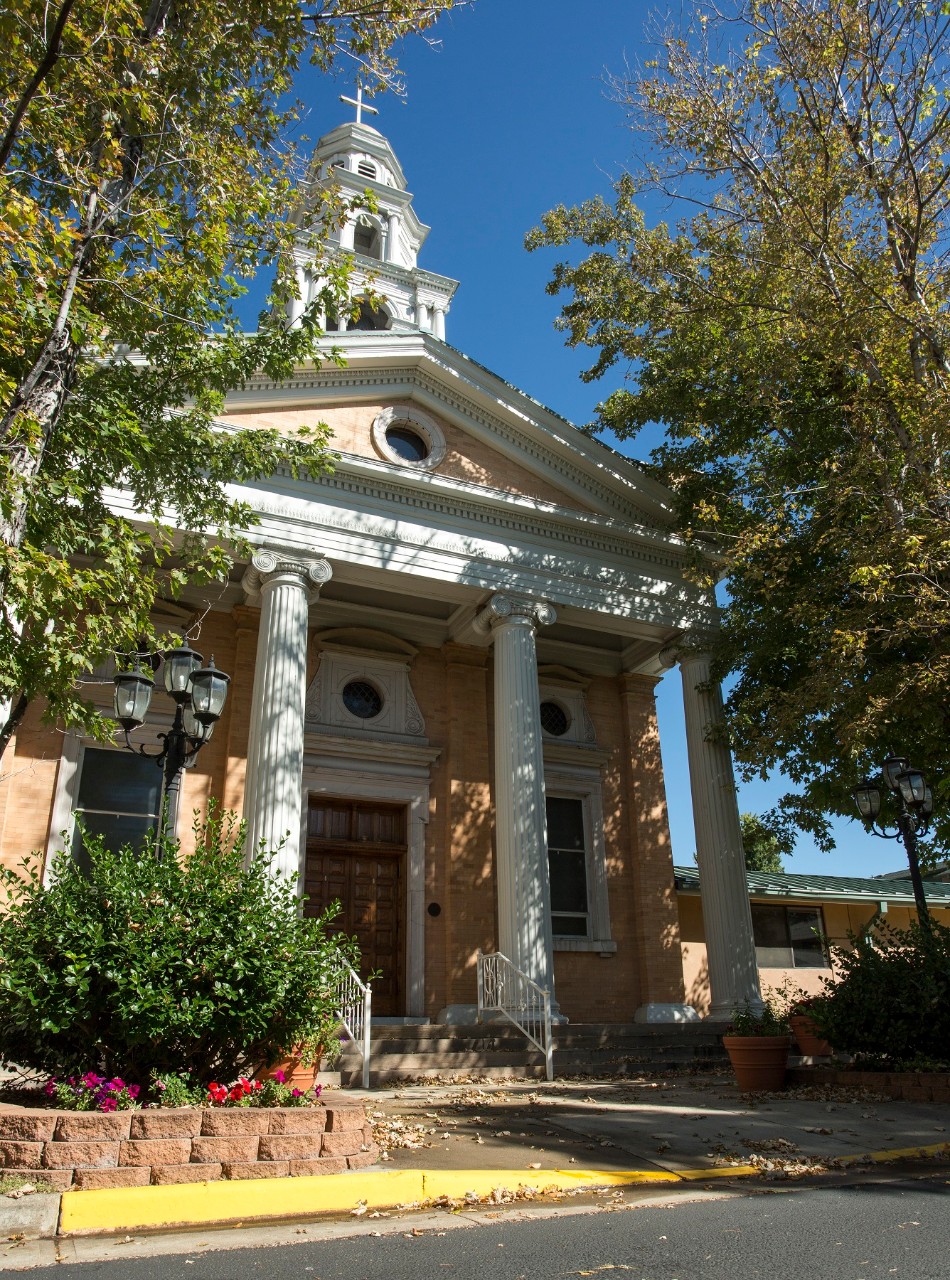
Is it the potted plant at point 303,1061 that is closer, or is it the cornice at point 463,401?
the potted plant at point 303,1061

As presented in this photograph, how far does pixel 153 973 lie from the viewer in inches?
239

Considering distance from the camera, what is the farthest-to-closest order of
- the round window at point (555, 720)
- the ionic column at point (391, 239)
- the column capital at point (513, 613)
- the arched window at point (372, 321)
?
1. the ionic column at point (391, 239)
2. the arched window at point (372, 321)
3. the round window at point (555, 720)
4. the column capital at point (513, 613)

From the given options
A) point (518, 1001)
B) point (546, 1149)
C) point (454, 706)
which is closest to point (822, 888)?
point (454, 706)

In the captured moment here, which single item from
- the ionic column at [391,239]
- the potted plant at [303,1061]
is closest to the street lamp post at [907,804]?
the potted plant at [303,1061]

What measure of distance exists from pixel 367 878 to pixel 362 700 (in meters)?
2.94

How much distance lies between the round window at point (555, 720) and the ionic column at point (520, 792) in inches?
118

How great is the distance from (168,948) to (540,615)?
1015 cm

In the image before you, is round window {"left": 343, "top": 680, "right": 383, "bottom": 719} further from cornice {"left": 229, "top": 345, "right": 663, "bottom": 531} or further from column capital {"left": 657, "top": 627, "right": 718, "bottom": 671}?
column capital {"left": 657, "top": 627, "right": 718, "bottom": 671}

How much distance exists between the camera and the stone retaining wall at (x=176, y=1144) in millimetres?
5211

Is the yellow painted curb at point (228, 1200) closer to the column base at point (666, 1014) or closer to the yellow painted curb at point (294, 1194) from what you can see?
the yellow painted curb at point (294, 1194)

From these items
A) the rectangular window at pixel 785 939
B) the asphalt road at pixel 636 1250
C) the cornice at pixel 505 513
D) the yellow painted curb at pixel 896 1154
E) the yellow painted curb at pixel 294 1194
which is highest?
the cornice at pixel 505 513

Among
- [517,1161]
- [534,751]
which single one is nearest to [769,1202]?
[517,1161]

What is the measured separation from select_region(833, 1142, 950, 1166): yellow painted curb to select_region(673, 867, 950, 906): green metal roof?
35.5 ft

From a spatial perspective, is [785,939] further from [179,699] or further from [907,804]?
[179,699]
